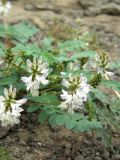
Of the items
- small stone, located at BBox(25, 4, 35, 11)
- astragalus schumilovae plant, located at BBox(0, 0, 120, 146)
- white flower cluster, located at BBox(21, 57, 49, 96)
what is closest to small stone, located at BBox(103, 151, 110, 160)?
astragalus schumilovae plant, located at BBox(0, 0, 120, 146)

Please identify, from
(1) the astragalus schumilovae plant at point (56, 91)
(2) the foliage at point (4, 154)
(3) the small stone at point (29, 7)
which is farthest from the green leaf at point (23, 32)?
(2) the foliage at point (4, 154)

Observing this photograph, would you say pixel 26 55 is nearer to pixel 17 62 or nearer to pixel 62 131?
pixel 17 62

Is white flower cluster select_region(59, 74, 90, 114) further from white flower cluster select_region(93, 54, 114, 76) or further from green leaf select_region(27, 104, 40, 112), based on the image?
white flower cluster select_region(93, 54, 114, 76)

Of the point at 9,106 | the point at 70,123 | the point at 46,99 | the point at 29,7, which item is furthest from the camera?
the point at 29,7

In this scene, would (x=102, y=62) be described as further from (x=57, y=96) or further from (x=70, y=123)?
Answer: (x=70, y=123)

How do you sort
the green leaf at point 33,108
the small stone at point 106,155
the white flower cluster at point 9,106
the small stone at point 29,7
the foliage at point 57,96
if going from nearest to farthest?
the white flower cluster at point 9,106 < the foliage at point 57,96 < the green leaf at point 33,108 < the small stone at point 106,155 < the small stone at point 29,7

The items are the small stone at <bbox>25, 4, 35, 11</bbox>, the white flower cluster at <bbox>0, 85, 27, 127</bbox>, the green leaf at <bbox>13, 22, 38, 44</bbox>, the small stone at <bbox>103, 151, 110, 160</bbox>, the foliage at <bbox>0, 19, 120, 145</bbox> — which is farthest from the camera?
the small stone at <bbox>25, 4, 35, 11</bbox>

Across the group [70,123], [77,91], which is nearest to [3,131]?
[70,123]

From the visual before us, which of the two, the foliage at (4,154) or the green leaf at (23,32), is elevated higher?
the green leaf at (23,32)

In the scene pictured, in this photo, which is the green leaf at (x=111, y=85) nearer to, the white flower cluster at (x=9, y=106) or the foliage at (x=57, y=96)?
the foliage at (x=57, y=96)
